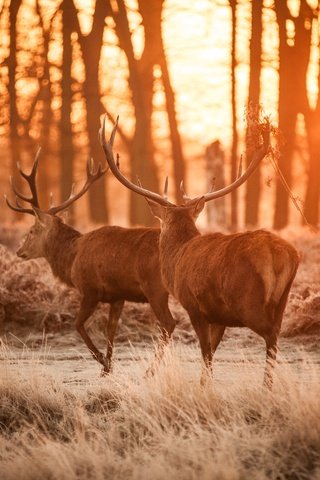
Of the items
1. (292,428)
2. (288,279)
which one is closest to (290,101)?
(288,279)

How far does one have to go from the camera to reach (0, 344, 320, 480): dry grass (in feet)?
19.0

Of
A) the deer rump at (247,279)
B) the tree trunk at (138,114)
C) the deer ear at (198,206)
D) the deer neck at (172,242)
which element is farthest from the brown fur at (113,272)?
the tree trunk at (138,114)

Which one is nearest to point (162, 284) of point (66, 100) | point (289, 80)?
point (289, 80)

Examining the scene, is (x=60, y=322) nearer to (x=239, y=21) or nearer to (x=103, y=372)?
(x=103, y=372)

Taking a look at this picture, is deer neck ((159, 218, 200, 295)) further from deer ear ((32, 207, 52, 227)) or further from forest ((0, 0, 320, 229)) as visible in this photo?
forest ((0, 0, 320, 229))

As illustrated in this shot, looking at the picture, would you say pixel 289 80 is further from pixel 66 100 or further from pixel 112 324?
pixel 112 324

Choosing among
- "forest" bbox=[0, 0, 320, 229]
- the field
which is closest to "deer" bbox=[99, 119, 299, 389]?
the field

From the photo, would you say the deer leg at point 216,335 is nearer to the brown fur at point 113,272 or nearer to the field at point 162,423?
the field at point 162,423

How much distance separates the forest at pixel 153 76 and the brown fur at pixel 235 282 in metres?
13.4

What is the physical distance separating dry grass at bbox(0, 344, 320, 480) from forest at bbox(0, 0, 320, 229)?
46.9 ft

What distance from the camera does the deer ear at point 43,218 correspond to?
11685 mm

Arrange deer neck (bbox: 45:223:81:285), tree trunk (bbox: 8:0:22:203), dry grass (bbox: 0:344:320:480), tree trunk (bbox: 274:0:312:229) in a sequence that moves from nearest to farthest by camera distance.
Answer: dry grass (bbox: 0:344:320:480) < deer neck (bbox: 45:223:81:285) < tree trunk (bbox: 274:0:312:229) < tree trunk (bbox: 8:0:22:203)

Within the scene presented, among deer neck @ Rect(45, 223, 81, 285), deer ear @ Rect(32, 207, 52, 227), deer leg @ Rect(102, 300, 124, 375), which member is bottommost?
deer leg @ Rect(102, 300, 124, 375)

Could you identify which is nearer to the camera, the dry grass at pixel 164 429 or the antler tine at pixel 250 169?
the dry grass at pixel 164 429
